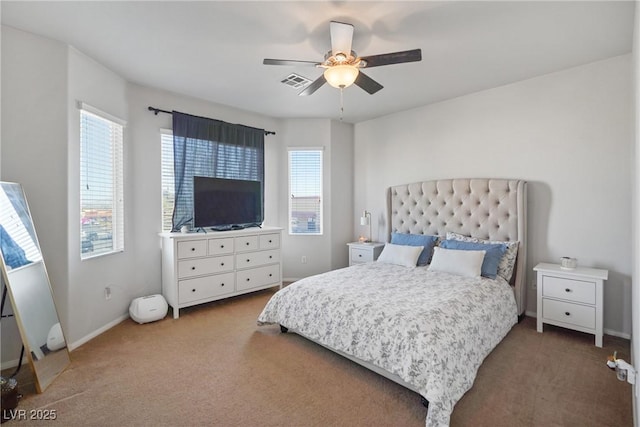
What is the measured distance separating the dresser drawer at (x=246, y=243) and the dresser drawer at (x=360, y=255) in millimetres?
1551

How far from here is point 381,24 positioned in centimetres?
228

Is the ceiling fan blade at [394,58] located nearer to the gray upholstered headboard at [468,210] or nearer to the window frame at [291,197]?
the gray upholstered headboard at [468,210]

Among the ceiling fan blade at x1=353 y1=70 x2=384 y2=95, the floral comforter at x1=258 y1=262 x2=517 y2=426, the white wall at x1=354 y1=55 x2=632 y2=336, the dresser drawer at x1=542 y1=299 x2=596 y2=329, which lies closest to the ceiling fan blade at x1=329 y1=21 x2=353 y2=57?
the ceiling fan blade at x1=353 y1=70 x2=384 y2=95

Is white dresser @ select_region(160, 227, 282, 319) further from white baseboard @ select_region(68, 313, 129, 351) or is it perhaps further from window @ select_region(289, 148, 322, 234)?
window @ select_region(289, 148, 322, 234)

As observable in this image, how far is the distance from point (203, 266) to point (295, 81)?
2.42 metres

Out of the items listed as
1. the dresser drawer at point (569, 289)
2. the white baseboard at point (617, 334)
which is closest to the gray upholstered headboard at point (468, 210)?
the dresser drawer at point (569, 289)

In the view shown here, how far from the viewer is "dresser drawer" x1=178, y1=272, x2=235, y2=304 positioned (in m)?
3.47

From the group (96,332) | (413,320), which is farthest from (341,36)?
(96,332)

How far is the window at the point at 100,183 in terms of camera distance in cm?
288

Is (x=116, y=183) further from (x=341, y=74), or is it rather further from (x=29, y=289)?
(x=341, y=74)

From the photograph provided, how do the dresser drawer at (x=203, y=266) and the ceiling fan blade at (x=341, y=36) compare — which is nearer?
the ceiling fan blade at (x=341, y=36)

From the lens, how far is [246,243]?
13.1 feet

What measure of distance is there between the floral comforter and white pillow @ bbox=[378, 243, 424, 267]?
348 mm

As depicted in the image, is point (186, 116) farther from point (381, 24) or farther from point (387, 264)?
point (387, 264)
